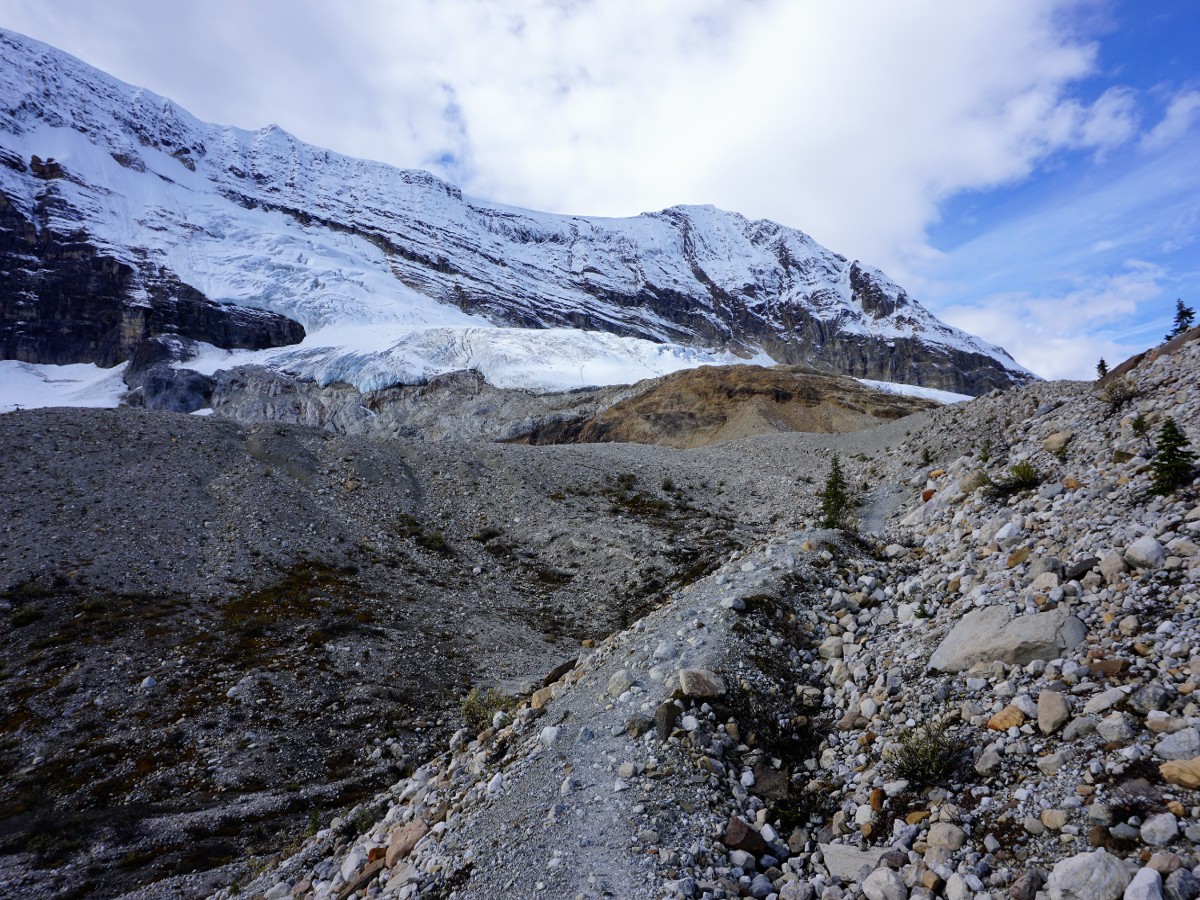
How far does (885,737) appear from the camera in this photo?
5.96 metres

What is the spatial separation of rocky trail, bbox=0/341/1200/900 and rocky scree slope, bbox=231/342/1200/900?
3 centimetres

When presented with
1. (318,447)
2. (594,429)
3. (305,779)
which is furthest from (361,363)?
(305,779)

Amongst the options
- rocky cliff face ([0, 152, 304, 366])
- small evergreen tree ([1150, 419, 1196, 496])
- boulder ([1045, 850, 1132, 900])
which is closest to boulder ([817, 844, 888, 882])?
boulder ([1045, 850, 1132, 900])

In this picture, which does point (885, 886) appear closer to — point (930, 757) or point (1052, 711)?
point (930, 757)

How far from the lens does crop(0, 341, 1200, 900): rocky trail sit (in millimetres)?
4340

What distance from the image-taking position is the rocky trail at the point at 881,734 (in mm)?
4340

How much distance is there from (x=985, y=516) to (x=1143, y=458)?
6.54 feet

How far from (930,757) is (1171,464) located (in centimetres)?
431

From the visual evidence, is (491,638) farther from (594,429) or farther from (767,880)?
(594,429)

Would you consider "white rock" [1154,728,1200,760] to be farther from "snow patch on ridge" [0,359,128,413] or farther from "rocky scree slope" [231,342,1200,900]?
"snow patch on ridge" [0,359,128,413]

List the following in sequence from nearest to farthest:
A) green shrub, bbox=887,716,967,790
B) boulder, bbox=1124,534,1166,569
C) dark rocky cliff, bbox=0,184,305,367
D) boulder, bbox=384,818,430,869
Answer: green shrub, bbox=887,716,967,790 → boulder, bbox=1124,534,1166,569 → boulder, bbox=384,818,430,869 → dark rocky cliff, bbox=0,184,305,367

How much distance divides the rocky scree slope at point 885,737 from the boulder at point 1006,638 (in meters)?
0.02

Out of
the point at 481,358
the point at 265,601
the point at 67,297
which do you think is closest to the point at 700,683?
the point at 265,601

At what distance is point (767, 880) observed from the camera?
199 inches
